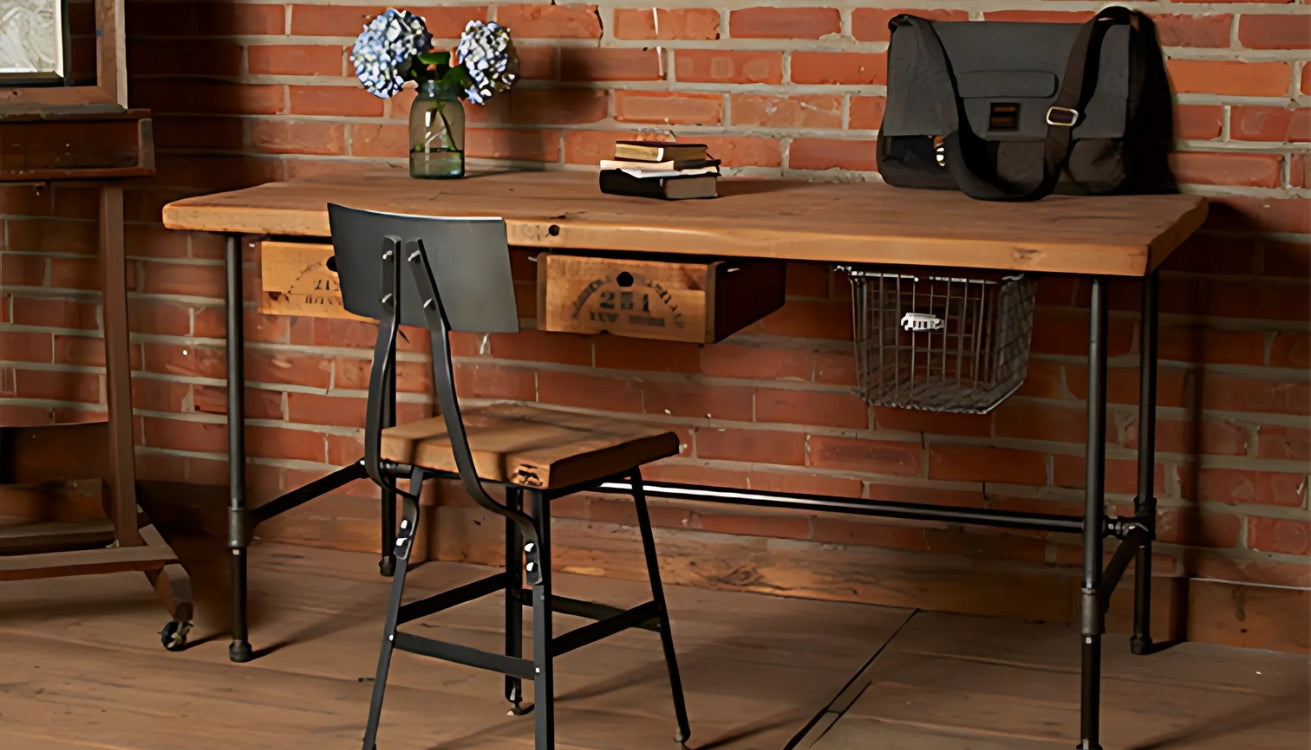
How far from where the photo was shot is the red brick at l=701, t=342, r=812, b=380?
3291 millimetres

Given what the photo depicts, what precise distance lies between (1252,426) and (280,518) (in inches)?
81.2

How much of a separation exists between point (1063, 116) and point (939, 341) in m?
0.51

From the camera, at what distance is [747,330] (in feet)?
10.9

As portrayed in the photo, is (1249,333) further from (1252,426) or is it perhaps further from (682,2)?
(682,2)

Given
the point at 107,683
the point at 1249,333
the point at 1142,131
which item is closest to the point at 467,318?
the point at 107,683

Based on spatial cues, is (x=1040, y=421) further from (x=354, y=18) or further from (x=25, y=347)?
(x=25, y=347)

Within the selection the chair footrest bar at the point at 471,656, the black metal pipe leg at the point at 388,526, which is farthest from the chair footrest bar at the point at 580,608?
the black metal pipe leg at the point at 388,526

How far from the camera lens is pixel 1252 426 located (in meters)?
3.02

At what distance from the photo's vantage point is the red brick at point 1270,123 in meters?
2.90

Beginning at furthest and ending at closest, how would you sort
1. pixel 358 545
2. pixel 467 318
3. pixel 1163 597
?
pixel 358 545 → pixel 1163 597 → pixel 467 318

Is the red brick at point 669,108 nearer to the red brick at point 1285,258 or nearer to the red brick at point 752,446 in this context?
the red brick at point 752,446

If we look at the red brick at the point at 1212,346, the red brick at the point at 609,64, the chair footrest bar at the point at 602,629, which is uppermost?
the red brick at the point at 609,64

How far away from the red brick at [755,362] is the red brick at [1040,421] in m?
0.39

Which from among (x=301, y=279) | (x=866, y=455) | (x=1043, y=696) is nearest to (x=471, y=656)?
(x=301, y=279)
